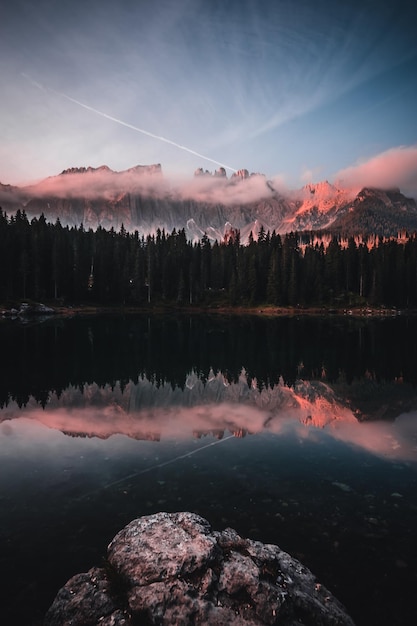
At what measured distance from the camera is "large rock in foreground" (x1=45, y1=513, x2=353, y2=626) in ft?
20.7

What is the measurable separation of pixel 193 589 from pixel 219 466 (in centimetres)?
870

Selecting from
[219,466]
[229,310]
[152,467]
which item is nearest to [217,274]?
[229,310]

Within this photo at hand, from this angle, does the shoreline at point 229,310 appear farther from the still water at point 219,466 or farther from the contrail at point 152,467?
the contrail at point 152,467

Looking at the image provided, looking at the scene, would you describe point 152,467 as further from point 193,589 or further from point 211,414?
point 193,589

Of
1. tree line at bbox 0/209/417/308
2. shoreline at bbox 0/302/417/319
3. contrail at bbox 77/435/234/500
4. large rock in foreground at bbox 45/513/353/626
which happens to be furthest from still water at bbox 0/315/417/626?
tree line at bbox 0/209/417/308

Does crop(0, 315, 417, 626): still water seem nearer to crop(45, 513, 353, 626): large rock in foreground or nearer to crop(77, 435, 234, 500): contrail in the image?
crop(77, 435, 234, 500): contrail

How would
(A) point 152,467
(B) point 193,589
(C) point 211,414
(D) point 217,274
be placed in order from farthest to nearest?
(D) point 217,274 → (C) point 211,414 → (A) point 152,467 → (B) point 193,589

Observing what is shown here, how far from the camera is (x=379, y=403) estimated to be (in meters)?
24.8

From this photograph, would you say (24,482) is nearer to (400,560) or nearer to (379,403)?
(400,560)

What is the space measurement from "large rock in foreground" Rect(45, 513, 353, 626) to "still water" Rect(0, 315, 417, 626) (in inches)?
72.0

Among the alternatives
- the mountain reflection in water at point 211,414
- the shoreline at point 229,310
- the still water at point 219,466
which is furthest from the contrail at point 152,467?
the shoreline at point 229,310

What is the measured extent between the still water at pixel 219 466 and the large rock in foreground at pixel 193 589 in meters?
1.83

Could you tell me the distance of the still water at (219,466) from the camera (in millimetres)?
9430

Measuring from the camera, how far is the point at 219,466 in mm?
15211
